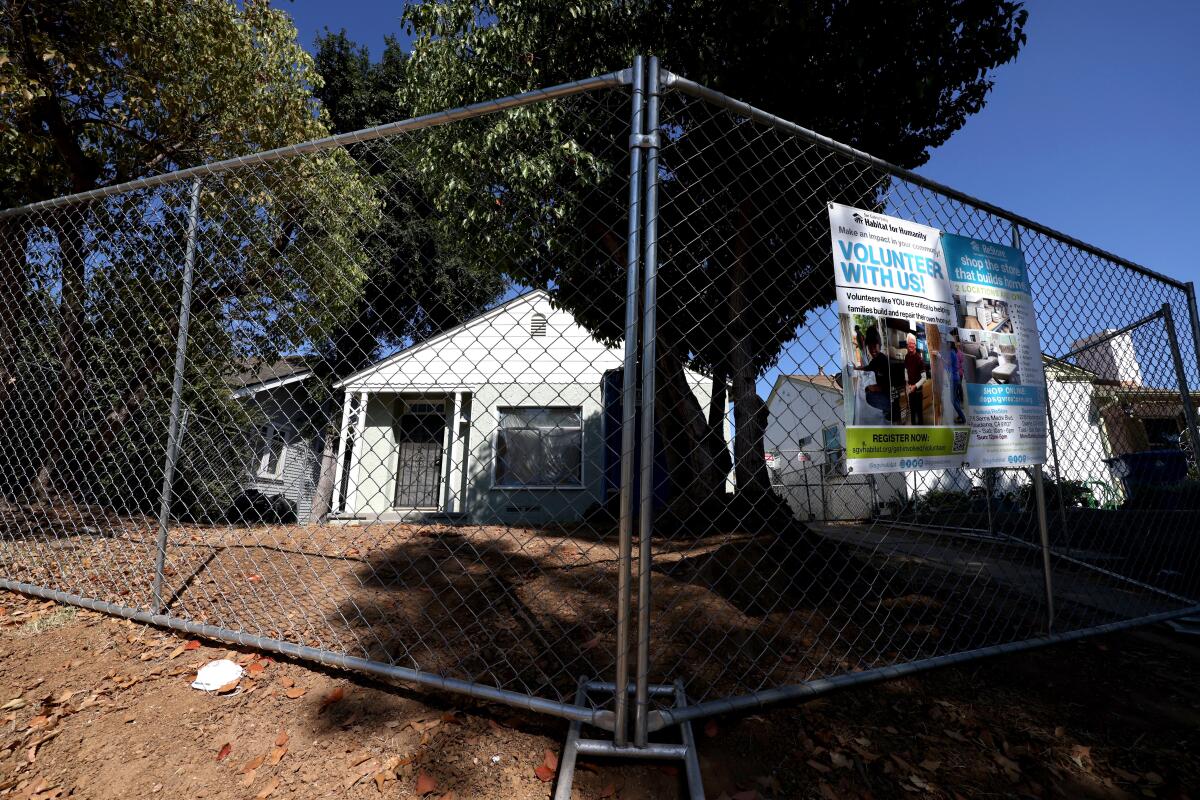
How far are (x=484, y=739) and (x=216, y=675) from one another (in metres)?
1.17

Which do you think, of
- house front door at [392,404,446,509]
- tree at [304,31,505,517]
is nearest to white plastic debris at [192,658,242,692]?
house front door at [392,404,446,509]

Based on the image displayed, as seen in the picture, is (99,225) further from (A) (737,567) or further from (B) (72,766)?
(A) (737,567)

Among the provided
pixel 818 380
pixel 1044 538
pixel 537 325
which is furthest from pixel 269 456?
pixel 818 380

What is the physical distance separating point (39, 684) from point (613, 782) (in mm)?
2288

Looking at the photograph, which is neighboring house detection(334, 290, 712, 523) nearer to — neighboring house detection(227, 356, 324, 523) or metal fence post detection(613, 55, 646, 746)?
neighboring house detection(227, 356, 324, 523)

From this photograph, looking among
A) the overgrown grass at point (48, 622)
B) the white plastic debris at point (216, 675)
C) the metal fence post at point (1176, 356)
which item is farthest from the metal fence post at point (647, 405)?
the metal fence post at point (1176, 356)

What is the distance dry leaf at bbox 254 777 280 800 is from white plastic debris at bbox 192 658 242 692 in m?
0.65

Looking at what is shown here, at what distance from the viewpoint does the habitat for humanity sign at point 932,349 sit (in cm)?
216

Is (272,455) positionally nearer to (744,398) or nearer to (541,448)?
(541,448)

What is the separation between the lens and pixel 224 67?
7391 millimetres

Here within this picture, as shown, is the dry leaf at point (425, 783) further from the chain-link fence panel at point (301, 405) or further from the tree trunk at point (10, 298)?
the tree trunk at point (10, 298)

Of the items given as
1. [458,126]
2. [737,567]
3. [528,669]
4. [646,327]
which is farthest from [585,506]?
[646,327]

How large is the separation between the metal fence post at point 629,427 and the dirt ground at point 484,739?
0.27 meters

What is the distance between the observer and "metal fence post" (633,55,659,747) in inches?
63.6
